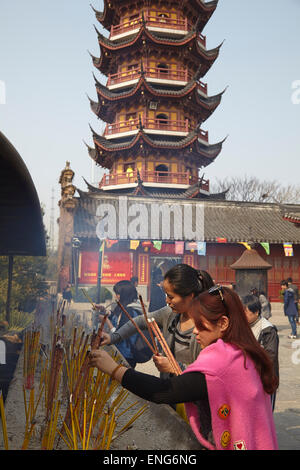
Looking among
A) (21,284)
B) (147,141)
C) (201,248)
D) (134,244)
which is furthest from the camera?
(147,141)

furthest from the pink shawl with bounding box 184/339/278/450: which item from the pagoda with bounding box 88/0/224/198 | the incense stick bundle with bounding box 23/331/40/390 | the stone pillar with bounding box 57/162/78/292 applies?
the pagoda with bounding box 88/0/224/198

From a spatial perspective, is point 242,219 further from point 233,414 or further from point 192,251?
point 233,414

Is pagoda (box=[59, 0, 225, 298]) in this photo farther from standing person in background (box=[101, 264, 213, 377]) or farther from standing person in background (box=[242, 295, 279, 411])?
standing person in background (box=[101, 264, 213, 377])

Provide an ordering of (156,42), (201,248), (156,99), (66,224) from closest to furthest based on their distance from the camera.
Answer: (201,248)
(66,224)
(156,42)
(156,99)

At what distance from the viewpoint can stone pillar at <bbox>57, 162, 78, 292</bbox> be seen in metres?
18.9

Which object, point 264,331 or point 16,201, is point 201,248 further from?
point 16,201

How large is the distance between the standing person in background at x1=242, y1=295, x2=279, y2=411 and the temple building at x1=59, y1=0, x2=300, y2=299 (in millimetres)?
15568

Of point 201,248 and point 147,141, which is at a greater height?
point 147,141

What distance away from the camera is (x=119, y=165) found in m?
24.4

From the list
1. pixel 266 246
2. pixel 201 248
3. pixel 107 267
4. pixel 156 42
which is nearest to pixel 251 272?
pixel 201 248

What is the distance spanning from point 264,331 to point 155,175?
20532 millimetres

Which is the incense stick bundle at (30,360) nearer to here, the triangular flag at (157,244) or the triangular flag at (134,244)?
the triangular flag at (134,244)

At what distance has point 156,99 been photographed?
2341 cm

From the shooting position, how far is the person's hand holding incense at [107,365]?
143 centimetres
